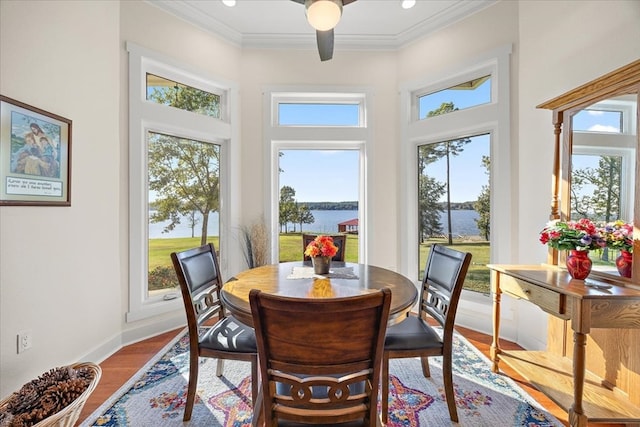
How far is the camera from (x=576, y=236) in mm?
1812

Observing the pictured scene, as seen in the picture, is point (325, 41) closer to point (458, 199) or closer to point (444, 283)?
point (444, 283)

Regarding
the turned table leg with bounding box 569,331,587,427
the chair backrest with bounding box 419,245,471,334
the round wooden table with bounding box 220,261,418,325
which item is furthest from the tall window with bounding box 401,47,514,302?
the round wooden table with bounding box 220,261,418,325

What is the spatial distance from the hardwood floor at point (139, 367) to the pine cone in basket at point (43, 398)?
0.35 meters

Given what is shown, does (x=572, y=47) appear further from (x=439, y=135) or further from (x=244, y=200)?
(x=244, y=200)

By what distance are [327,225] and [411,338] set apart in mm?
2199

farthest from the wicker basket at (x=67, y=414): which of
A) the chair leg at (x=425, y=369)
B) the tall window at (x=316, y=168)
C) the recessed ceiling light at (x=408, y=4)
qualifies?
the recessed ceiling light at (x=408, y=4)

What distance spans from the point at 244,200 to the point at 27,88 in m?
2.05

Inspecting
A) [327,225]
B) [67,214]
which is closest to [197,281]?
[67,214]

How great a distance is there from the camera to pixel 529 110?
105 inches

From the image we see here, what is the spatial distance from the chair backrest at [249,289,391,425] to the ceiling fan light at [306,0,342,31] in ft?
5.28

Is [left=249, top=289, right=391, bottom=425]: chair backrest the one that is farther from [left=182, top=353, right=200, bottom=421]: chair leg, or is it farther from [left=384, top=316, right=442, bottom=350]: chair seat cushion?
[left=182, top=353, right=200, bottom=421]: chair leg

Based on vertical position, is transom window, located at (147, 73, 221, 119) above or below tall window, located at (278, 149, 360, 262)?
above

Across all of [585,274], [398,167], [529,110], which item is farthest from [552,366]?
[398,167]

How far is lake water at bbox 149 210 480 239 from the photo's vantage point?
3.18 metres
